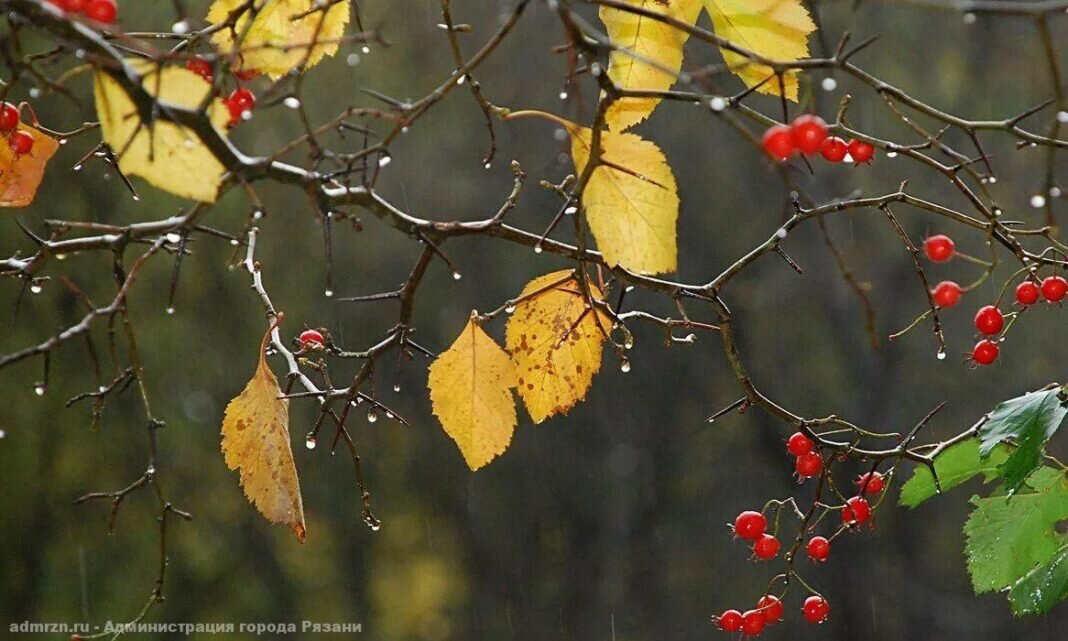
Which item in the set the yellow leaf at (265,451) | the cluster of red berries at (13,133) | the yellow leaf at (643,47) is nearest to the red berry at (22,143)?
the cluster of red berries at (13,133)

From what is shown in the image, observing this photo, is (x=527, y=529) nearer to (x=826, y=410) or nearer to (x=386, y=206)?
(x=826, y=410)

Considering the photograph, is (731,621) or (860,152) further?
(731,621)

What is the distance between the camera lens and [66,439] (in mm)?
1951

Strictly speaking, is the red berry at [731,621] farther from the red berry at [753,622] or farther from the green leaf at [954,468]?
the green leaf at [954,468]

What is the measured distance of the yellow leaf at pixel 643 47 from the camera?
1.19 feet

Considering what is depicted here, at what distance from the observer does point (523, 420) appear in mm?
2066

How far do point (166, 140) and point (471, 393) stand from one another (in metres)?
0.17

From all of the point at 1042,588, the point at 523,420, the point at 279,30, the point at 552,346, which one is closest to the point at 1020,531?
the point at 1042,588

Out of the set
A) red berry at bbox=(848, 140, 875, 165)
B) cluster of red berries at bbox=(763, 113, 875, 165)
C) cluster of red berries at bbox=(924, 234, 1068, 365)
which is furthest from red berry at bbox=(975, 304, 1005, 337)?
cluster of red berries at bbox=(763, 113, 875, 165)

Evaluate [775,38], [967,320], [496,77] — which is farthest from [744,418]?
[775,38]

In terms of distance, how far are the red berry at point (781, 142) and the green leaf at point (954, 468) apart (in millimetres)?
216

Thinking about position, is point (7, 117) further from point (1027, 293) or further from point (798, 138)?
point (1027, 293)

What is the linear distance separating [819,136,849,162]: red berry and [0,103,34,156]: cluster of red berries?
304 mm

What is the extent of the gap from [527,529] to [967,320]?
3.10 feet
